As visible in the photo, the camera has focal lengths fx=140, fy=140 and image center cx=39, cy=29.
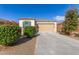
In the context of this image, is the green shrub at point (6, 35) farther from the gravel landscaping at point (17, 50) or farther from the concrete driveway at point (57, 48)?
the concrete driveway at point (57, 48)

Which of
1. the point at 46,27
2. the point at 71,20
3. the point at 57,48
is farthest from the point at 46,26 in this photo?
the point at 57,48

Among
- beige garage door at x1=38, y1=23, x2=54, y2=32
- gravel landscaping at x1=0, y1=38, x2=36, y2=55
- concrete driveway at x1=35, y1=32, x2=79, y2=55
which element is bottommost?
concrete driveway at x1=35, y1=32, x2=79, y2=55

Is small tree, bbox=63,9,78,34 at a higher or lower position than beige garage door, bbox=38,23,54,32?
higher

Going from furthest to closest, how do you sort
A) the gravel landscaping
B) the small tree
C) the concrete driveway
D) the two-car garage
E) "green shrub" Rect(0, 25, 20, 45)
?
the two-car garage < the small tree < "green shrub" Rect(0, 25, 20, 45) < the concrete driveway < the gravel landscaping

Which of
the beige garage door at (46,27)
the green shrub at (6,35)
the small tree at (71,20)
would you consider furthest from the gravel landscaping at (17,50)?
the beige garage door at (46,27)

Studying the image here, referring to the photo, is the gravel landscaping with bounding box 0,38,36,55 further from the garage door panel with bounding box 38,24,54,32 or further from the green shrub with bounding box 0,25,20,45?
the garage door panel with bounding box 38,24,54,32

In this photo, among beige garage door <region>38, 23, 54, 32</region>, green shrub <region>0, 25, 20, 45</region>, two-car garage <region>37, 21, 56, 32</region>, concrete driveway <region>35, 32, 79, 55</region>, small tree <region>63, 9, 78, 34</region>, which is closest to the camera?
concrete driveway <region>35, 32, 79, 55</region>

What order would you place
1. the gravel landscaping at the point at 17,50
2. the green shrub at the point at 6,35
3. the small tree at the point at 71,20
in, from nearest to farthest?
the gravel landscaping at the point at 17,50
the green shrub at the point at 6,35
the small tree at the point at 71,20

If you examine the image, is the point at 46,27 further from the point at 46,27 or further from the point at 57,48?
the point at 57,48

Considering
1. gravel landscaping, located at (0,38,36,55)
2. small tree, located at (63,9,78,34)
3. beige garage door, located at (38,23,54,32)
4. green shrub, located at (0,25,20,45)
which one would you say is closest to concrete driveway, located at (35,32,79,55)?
gravel landscaping, located at (0,38,36,55)

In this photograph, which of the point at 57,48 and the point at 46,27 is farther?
the point at 46,27
